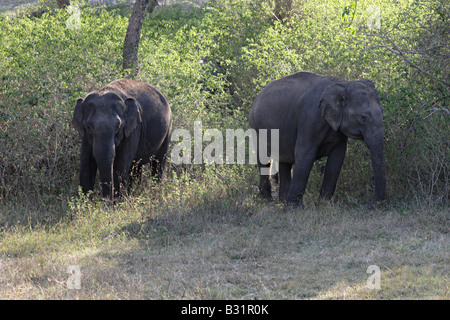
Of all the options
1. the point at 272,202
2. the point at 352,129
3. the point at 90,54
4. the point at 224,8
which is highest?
the point at 224,8

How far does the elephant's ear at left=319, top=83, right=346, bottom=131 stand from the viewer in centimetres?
937

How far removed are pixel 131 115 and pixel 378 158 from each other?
3761mm

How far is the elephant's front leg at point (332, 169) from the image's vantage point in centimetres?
983

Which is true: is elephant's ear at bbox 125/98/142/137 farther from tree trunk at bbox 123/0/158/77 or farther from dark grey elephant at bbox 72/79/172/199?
tree trunk at bbox 123/0/158/77

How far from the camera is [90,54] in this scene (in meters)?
12.1

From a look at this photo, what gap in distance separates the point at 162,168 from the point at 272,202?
2265mm

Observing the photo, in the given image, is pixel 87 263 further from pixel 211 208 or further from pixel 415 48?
pixel 415 48

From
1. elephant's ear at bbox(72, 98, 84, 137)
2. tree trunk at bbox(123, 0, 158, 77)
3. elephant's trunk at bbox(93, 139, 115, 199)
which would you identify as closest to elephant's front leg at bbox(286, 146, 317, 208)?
elephant's trunk at bbox(93, 139, 115, 199)

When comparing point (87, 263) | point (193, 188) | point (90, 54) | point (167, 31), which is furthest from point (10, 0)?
point (87, 263)

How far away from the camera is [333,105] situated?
9.35 m

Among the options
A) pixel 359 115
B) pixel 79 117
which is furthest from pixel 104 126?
pixel 359 115

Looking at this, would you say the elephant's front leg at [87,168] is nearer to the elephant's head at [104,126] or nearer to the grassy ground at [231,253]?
the elephant's head at [104,126]

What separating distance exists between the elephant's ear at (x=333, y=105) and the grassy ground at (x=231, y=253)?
125 centimetres

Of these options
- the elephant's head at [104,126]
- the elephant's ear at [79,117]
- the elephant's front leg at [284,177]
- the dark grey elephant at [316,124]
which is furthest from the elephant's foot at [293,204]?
the elephant's ear at [79,117]
